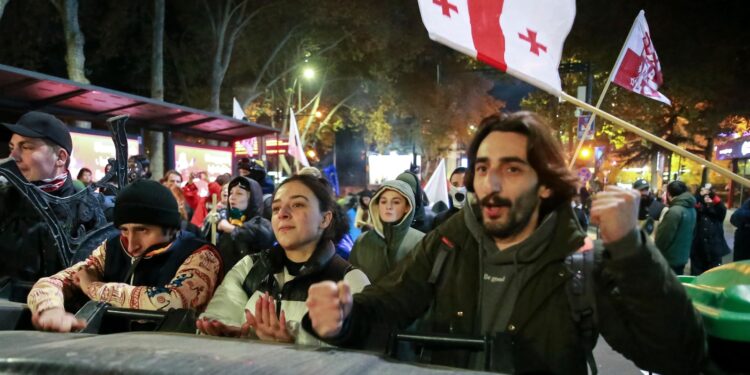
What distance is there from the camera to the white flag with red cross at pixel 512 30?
2.91m

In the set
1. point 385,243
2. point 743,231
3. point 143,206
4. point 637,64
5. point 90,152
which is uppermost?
point 637,64

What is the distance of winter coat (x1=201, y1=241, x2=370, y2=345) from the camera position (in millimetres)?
2309

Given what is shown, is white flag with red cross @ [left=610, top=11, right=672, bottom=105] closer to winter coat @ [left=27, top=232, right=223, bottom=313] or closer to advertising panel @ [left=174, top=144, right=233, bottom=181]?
winter coat @ [left=27, top=232, right=223, bottom=313]

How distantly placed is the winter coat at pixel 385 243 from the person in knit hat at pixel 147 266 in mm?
1892

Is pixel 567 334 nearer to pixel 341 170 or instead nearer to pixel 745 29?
pixel 745 29

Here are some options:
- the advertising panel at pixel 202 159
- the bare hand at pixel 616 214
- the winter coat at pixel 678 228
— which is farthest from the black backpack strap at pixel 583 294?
the advertising panel at pixel 202 159

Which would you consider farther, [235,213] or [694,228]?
[694,228]

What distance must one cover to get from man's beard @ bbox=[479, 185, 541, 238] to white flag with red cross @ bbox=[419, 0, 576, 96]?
1.24 metres

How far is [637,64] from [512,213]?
436 centimetres

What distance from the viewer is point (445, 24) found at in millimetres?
2865

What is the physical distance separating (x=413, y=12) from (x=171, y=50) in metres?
9.16

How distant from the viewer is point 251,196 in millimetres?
5223

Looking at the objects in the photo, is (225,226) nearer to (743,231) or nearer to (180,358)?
(180,358)

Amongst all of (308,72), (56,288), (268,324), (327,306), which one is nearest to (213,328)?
(268,324)
